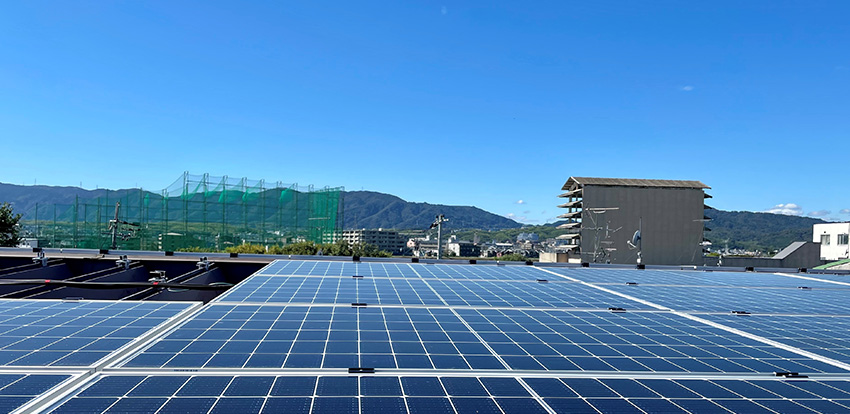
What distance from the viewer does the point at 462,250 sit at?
597ft

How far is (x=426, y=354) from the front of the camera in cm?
709

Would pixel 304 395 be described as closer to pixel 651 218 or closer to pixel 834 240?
pixel 651 218

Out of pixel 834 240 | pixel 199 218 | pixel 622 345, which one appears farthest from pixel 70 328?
pixel 834 240

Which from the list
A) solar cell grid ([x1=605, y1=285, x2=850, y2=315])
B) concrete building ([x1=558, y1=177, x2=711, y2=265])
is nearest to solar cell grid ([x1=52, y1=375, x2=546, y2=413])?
solar cell grid ([x1=605, y1=285, x2=850, y2=315])

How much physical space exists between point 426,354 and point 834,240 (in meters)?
95.1

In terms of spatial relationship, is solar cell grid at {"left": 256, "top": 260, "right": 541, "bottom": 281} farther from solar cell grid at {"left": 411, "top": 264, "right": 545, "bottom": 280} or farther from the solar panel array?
the solar panel array

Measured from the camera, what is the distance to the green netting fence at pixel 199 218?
45.8 meters

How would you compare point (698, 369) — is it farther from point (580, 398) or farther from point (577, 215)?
point (577, 215)

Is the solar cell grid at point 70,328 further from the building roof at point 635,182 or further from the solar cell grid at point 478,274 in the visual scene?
the building roof at point 635,182

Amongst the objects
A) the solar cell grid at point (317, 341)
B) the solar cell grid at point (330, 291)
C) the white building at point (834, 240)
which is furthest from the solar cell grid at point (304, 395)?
the white building at point (834, 240)

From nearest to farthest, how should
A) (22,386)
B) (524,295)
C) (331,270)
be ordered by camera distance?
1. (22,386)
2. (524,295)
3. (331,270)

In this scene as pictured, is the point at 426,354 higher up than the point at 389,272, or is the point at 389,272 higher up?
the point at 426,354

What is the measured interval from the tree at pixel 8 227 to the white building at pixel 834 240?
3970 inches

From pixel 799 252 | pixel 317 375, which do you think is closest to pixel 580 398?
pixel 317 375
